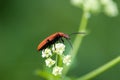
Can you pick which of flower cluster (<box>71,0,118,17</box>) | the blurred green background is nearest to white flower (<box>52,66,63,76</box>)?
flower cluster (<box>71,0,118,17</box>)

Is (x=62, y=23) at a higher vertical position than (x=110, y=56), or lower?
higher

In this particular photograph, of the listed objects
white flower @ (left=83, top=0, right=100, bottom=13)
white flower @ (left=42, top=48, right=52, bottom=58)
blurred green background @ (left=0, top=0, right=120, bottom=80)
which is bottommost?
white flower @ (left=42, top=48, right=52, bottom=58)

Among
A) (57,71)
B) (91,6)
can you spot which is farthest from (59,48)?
(91,6)

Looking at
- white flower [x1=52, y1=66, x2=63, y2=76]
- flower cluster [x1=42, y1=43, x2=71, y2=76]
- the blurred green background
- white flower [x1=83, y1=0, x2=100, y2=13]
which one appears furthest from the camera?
the blurred green background

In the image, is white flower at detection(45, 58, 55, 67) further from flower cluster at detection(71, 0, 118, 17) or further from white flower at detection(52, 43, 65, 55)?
flower cluster at detection(71, 0, 118, 17)

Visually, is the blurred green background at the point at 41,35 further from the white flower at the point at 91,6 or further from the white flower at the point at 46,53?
the white flower at the point at 46,53

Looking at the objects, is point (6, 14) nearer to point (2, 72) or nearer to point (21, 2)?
point (21, 2)

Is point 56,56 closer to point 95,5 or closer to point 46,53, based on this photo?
point 46,53

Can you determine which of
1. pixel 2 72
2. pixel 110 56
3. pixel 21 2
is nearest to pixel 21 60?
pixel 2 72
